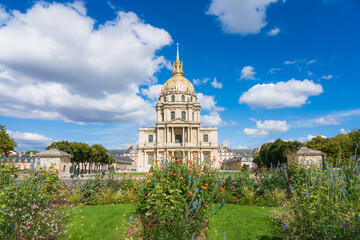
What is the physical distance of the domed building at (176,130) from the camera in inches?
2375

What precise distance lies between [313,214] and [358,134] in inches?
1860

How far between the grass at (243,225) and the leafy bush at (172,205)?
1.38 meters

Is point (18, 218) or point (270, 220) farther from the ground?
point (18, 218)

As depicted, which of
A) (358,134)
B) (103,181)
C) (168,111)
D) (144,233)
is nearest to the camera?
(144,233)

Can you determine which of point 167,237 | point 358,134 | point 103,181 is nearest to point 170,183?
point 167,237

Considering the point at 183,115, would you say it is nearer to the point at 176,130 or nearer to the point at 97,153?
the point at 176,130

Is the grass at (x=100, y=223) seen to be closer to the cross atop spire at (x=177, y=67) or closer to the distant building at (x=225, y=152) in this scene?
the cross atop spire at (x=177, y=67)

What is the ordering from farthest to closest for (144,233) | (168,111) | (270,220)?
(168,111) < (270,220) < (144,233)

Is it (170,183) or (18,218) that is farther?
(170,183)

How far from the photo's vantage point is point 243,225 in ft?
26.0

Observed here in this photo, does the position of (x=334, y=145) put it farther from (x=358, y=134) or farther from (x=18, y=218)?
(x=18, y=218)

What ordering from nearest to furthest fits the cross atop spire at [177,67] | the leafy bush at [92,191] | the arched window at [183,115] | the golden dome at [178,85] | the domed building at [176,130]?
the leafy bush at [92,191] → the domed building at [176,130] → the arched window at [183,115] → the golden dome at [178,85] → the cross atop spire at [177,67]

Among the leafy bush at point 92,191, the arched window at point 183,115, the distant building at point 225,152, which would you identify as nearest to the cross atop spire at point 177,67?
the arched window at point 183,115

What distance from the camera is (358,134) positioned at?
42.1m
